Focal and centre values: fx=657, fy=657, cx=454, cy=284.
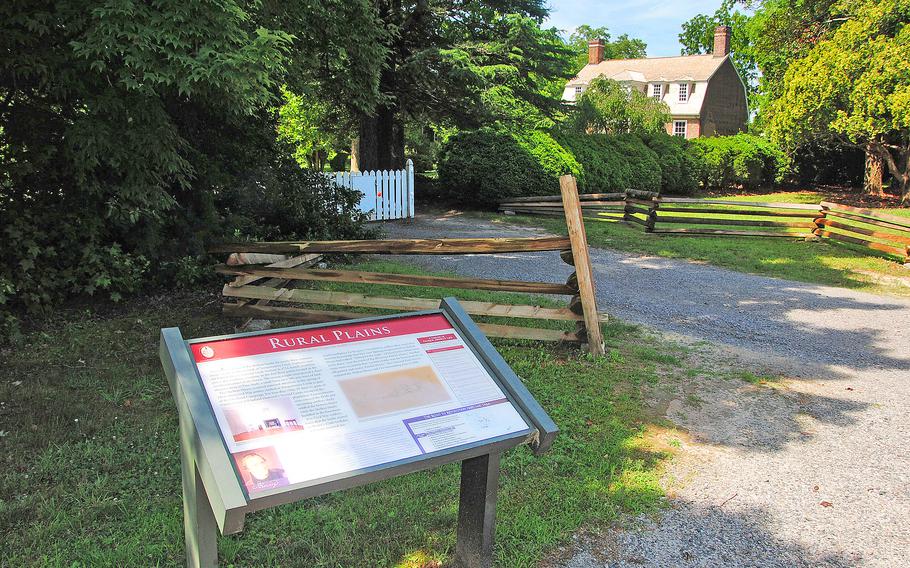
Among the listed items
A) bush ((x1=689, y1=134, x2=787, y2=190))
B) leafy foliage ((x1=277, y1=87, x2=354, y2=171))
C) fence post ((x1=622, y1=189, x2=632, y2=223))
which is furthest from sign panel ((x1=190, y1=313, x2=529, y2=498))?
bush ((x1=689, y1=134, x2=787, y2=190))

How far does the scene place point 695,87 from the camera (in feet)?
163

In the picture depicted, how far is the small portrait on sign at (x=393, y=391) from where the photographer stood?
250 centimetres

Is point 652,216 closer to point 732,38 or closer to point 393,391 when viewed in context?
point 393,391

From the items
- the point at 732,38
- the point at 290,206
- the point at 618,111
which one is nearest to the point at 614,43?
the point at 732,38

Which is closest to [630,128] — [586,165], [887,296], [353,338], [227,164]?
[586,165]

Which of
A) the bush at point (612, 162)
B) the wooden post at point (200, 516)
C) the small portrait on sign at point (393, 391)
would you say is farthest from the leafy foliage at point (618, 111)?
the wooden post at point (200, 516)

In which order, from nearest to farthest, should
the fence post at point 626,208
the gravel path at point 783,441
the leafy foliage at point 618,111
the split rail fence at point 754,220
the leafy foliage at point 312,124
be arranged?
the gravel path at point 783,441 < the split rail fence at point 754,220 < the leafy foliage at point 312,124 < the fence post at point 626,208 < the leafy foliage at point 618,111

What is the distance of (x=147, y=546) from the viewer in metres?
3.17

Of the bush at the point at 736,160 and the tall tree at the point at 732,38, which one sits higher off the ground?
the tall tree at the point at 732,38

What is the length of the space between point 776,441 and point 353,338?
11.0ft

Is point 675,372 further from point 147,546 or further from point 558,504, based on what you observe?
point 147,546

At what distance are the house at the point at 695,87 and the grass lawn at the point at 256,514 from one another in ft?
154

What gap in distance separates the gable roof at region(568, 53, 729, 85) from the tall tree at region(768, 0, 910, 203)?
2483cm

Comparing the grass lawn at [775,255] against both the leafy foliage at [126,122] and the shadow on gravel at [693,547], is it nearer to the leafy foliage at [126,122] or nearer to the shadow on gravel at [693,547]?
the leafy foliage at [126,122]
